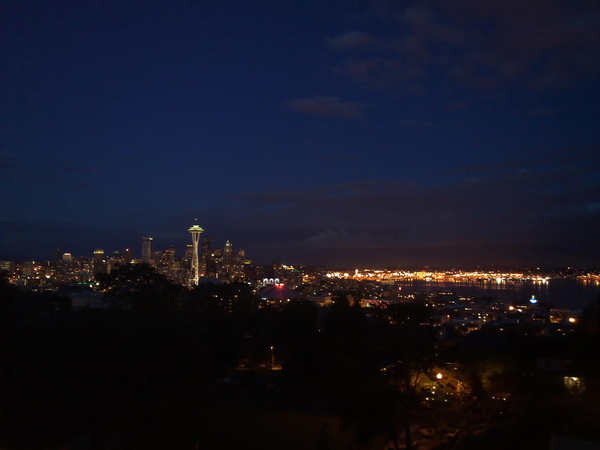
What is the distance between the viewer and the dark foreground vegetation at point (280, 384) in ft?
20.9

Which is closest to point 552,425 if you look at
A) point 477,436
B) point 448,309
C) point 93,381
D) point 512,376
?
point 477,436

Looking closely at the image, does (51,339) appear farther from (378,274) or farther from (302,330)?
(378,274)

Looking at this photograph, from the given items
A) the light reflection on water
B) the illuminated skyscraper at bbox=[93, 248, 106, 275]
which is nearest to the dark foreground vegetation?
the light reflection on water

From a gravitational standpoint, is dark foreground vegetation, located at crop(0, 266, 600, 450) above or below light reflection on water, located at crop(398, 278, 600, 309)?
above

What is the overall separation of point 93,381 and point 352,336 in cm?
957

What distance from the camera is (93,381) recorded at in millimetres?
6379

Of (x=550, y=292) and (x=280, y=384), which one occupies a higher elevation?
(x=280, y=384)

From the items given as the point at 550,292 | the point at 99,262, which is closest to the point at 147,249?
the point at 99,262

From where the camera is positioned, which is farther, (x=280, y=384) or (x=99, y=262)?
(x=99, y=262)

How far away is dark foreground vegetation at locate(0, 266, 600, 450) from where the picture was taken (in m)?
6.38

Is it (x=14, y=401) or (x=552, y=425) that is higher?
(x=14, y=401)

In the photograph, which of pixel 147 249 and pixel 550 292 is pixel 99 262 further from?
pixel 550 292

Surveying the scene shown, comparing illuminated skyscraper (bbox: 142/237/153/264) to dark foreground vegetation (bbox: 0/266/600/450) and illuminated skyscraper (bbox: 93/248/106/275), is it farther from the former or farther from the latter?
dark foreground vegetation (bbox: 0/266/600/450)

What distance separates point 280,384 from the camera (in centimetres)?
1395
